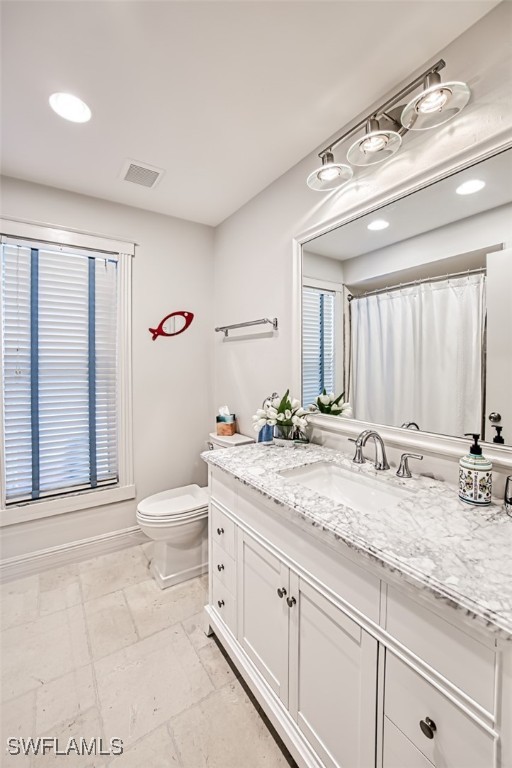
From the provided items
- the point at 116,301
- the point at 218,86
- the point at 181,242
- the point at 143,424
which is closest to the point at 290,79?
the point at 218,86

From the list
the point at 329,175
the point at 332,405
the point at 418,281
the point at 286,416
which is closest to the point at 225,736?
the point at 286,416

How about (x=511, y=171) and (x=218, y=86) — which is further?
(x=218, y=86)

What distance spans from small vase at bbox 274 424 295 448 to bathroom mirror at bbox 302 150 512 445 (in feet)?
0.80

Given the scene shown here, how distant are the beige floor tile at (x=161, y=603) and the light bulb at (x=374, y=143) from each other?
2401mm

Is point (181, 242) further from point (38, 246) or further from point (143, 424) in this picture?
point (143, 424)

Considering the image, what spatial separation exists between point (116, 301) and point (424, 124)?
2065 mm

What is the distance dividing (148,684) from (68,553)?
120cm

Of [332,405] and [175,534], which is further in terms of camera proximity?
[175,534]

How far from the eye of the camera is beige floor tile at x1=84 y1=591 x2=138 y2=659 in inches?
63.4

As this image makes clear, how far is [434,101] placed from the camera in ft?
3.66

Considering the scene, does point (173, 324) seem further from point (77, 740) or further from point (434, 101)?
point (77, 740)

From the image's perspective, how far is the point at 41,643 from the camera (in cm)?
162

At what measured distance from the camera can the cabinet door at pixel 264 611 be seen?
1.14m

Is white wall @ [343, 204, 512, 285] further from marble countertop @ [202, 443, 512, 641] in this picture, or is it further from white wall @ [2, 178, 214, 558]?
white wall @ [2, 178, 214, 558]
